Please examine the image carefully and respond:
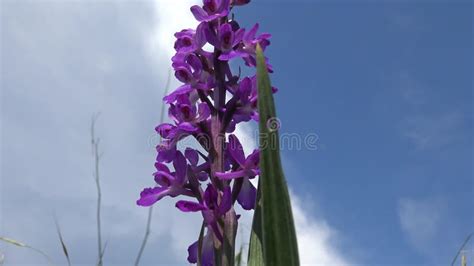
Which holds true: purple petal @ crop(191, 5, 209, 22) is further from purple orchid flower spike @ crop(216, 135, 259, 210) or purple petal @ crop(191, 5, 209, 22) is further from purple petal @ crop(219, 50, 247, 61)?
purple orchid flower spike @ crop(216, 135, 259, 210)

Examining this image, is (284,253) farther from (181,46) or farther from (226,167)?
(181,46)

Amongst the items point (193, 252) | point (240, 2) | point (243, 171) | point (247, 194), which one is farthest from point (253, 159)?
point (240, 2)

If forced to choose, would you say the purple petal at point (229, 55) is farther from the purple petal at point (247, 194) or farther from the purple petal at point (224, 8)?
the purple petal at point (247, 194)

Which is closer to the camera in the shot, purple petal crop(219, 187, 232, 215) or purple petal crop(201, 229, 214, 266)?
purple petal crop(219, 187, 232, 215)

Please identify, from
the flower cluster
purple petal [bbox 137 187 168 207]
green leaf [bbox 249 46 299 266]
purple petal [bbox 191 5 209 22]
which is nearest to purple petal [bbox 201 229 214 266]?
the flower cluster

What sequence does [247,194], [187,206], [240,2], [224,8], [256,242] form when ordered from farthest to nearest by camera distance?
1. [240,2]
2. [224,8]
3. [247,194]
4. [187,206]
5. [256,242]

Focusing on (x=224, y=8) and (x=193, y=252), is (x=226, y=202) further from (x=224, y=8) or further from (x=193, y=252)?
(x=224, y=8)
